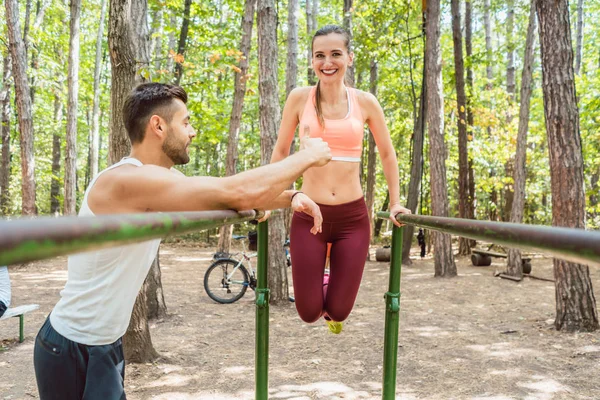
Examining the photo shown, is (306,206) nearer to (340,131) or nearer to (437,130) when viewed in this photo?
(340,131)

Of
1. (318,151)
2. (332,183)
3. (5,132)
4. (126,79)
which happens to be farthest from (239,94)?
(318,151)

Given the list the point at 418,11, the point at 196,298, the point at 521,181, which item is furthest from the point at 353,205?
the point at 418,11

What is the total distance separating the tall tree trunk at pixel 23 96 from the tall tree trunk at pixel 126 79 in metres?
6.26

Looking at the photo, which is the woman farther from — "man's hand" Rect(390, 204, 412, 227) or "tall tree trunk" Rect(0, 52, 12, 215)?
"tall tree trunk" Rect(0, 52, 12, 215)

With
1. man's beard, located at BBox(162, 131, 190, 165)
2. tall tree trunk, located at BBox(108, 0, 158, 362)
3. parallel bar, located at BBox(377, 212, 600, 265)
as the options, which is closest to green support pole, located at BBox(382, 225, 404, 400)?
man's beard, located at BBox(162, 131, 190, 165)

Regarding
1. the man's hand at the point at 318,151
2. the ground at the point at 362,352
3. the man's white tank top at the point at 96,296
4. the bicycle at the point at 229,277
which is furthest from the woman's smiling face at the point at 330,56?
the bicycle at the point at 229,277

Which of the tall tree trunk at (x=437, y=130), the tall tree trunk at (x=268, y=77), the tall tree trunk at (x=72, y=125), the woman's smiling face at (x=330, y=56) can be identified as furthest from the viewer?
the tall tree trunk at (x=72, y=125)

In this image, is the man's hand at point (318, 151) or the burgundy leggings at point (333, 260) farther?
the burgundy leggings at point (333, 260)

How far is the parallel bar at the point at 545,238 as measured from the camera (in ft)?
1.82

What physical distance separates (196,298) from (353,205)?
542 cm

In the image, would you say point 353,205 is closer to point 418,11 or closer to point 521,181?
point 521,181

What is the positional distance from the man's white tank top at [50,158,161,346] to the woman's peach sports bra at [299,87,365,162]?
1178 millimetres

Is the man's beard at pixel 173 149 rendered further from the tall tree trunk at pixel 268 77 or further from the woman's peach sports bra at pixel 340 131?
the tall tree trunk at pixel 268 77

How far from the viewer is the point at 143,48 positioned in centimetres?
476
